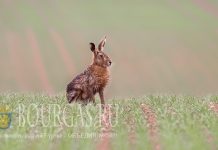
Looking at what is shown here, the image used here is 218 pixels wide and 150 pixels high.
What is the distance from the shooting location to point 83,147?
11141 mm

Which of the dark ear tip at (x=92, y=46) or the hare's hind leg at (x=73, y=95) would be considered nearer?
the dark ear tip at (x=92, y=46)

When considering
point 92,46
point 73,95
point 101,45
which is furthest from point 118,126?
point 101,45

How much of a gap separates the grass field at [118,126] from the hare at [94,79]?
0.56 meters

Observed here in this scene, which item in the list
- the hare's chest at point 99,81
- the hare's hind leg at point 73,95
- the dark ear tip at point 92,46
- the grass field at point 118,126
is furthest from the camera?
the hare's hind leg at point 73,95

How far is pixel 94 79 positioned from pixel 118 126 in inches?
141

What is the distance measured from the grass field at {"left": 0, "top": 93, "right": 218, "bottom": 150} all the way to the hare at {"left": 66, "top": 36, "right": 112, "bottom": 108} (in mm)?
559

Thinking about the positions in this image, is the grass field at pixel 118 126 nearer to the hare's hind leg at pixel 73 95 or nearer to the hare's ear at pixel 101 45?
the hare's hind leg at pixel 73 95

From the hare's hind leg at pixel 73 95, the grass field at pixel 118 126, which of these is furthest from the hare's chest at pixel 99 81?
the grass field at pixel 118 126

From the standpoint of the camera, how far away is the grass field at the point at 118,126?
1135 cm

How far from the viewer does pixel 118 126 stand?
12984 millimetres

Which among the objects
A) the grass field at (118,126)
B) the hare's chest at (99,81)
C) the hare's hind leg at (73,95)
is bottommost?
the grass field at (118,126)

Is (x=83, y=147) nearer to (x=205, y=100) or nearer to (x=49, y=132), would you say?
(x=49, y=132)

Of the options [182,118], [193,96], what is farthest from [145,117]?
[193,96]

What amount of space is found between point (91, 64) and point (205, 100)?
3.75 m
